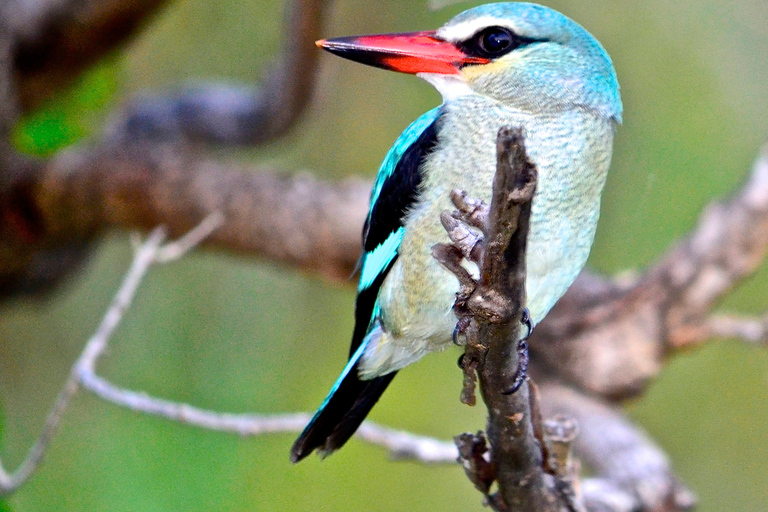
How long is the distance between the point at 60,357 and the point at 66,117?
117 centimetres

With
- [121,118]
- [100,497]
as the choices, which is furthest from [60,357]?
[121,118]

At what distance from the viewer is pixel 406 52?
61.0 inches

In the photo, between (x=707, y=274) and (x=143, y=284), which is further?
(x=143, y=284)

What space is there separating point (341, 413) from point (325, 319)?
235 centimetres

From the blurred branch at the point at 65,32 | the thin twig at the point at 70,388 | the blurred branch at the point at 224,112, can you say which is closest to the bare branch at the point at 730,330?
the blurred branch at the point at 224,112

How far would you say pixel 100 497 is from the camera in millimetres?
3279

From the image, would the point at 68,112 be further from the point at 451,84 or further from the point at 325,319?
the point at 451,84

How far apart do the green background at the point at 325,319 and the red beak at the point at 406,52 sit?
80.0 inches

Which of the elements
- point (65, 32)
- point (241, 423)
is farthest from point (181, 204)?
point (241, 423)

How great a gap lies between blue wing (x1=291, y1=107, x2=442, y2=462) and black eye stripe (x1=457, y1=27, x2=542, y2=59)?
13cm

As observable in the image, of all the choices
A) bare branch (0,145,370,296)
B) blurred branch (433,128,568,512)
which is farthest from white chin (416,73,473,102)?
bare branch (0,145,370,296)

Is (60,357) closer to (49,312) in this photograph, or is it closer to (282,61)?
(49,312)

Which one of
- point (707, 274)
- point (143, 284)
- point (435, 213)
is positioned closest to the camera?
point (435, 213)

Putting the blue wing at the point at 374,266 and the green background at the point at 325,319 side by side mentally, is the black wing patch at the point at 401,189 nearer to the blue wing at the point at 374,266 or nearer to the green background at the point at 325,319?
the blue wing at the point at 374,266
